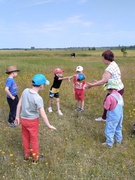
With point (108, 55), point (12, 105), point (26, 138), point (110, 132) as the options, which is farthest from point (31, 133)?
point (108, 55)

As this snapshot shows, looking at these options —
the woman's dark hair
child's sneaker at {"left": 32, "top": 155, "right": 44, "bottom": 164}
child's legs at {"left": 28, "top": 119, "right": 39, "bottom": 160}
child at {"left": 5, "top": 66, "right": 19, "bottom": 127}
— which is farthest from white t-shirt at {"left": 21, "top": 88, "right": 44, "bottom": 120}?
the woman's dark hair

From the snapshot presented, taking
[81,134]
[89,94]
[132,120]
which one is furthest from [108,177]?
[89,94]

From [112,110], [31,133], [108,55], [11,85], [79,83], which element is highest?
[108,55]

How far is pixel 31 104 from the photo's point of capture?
4.21 meters

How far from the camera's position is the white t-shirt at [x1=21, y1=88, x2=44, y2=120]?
417cm

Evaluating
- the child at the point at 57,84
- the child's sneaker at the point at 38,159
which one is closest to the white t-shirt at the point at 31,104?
the child's sneaker at the point at 38,159

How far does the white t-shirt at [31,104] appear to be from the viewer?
417cm

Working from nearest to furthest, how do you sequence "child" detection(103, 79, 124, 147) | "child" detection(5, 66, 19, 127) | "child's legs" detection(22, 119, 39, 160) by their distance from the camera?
"child's legs" detection(22, 119, 39, 160) < "child" detection(103, 79, 124, 147) < "child" detection(5, 66, 19, 127)

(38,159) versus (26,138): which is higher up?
(26,138)

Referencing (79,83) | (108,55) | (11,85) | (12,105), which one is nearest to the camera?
(108,55)

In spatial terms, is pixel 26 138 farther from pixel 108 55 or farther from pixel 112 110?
pixel 108 55

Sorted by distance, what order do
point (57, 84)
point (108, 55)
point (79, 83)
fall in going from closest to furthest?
point (108, 55) < point (57, 84) < point (79, 83)

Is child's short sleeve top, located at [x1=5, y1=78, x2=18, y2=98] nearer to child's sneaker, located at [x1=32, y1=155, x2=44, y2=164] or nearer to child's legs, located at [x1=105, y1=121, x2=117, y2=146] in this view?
child's sneaker, located at [x1=32, y1=155, x2=44, y2=164]

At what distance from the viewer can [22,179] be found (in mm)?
3953
